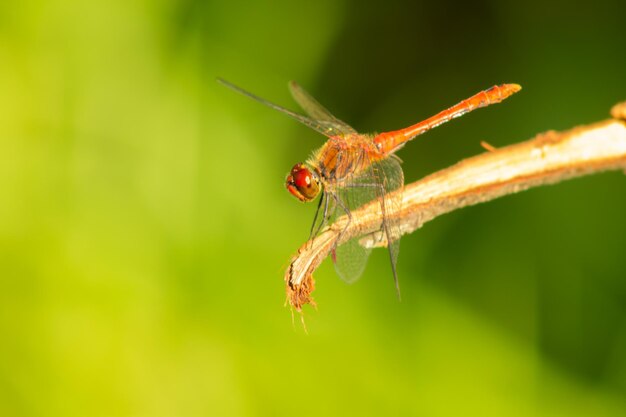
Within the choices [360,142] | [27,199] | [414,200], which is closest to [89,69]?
[27,199]

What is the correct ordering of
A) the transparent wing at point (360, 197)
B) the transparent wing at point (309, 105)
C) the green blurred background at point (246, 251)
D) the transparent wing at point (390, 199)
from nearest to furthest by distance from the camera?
the transparent wing at point (390, 199) < the transparent wing at point (360, 197) < the green blurred background at point (246, 251) < the transparent wing at point (309, 105)

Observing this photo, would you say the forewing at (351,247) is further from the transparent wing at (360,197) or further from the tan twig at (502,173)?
the tan twig at (502,173)

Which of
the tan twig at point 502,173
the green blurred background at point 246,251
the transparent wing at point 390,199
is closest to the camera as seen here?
the tan twig at point 502,173

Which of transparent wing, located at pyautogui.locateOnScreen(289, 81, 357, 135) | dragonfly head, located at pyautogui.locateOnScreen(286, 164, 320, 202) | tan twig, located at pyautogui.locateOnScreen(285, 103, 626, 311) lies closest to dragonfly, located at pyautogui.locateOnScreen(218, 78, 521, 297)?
dragonfly head, located at pyautogui.locateOnScreen(286, 164, 320, 202)

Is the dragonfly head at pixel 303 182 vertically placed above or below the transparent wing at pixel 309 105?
below

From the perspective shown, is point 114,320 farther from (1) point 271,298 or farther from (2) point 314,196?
(2) point 314,196

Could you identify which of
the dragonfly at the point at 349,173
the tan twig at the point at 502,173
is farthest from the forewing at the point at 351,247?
the tan twig at the point at 502,173

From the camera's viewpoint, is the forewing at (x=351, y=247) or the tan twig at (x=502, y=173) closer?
the tan twig at (x=502, y=173)

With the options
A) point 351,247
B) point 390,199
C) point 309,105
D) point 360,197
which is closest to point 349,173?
point 360,197
